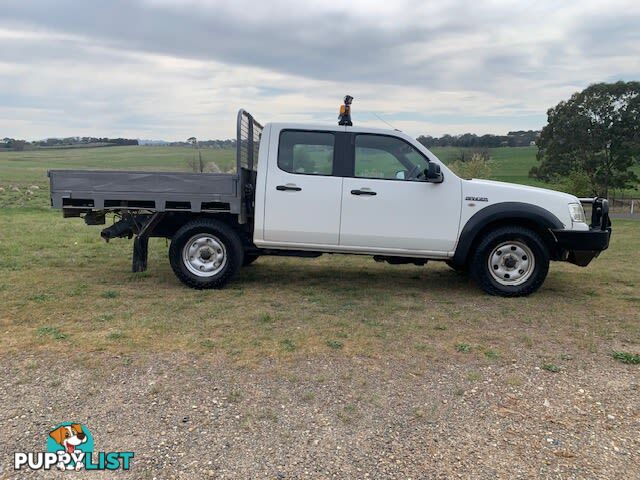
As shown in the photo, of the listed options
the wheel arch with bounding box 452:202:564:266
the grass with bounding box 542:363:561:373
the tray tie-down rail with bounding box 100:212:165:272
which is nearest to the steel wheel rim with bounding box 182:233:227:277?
the tray tie-down rail with bounding box 100:212:165:272

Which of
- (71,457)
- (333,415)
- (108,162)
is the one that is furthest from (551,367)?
(108,162)

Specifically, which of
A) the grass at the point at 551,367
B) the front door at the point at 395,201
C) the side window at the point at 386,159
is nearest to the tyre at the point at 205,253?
the front door at the point at 395,201

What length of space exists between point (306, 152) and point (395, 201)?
1207mm

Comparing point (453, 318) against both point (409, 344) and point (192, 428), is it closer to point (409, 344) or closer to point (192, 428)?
point (409, 344)

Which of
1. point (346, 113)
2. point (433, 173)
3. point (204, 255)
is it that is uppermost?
point (346, 113)

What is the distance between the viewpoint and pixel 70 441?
2943 mm

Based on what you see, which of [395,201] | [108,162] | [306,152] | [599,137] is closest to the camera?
[395,201]

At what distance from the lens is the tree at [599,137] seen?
36.8m

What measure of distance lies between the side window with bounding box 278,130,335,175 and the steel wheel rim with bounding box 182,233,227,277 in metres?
1.26

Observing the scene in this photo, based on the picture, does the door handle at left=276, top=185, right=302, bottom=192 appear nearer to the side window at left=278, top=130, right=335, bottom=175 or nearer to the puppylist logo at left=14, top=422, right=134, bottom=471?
the side window at left=278, top=130, right=335, bottom=175

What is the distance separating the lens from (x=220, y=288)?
6426 millimetres

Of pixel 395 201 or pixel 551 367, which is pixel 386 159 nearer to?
pixel 395 201

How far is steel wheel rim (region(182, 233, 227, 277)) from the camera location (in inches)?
251

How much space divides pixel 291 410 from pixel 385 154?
3.67 metres
